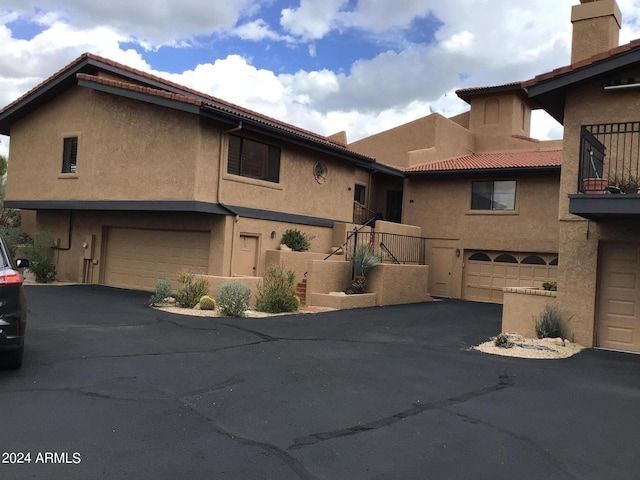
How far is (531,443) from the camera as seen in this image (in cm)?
540

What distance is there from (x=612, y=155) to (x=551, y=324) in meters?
3.85

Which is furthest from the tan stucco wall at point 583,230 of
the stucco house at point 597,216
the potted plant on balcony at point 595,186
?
the potted plant on balcony at point 595,186

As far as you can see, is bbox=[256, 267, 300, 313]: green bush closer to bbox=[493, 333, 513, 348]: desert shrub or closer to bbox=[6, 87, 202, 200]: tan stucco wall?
bbox=[6, 87, 202, 200]: tan stucco wall

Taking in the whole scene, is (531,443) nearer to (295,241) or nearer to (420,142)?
(295,241)

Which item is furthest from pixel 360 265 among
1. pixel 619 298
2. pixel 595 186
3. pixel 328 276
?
pixel 595 186

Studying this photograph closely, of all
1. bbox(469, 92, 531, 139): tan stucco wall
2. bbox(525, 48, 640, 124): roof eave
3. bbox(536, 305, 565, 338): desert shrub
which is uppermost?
bbox(469, 92, 531, 139): tan stucco wall

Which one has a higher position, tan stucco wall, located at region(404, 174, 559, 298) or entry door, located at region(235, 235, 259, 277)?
tan stucco wall, located at region(404, 174, 559, 298)

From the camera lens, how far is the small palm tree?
17766 millimetres

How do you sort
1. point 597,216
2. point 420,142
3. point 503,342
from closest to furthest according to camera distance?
point 597,216, point 503,342, point 420,142

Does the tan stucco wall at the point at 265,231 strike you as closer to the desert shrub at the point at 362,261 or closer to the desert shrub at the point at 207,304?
the desert shrub at the point at 362,261

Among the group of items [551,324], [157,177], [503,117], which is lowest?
[551,324]

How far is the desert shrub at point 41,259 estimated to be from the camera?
20.2 metres

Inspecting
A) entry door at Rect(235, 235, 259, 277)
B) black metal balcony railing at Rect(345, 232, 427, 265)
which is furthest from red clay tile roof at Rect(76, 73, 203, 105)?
black metal balcony railing at Rect(345, 232, 427, 265)

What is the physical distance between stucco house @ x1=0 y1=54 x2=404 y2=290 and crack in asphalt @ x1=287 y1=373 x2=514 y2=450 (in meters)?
10.8
